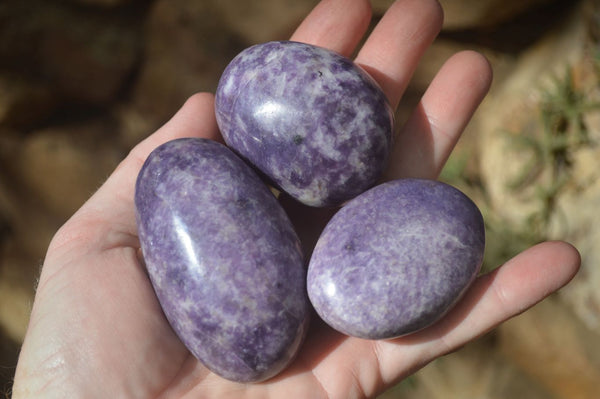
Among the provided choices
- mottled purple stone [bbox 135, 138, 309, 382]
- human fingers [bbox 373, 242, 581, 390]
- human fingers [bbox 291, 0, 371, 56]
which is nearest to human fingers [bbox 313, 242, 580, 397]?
human fingers [bbox 373, 242, 581, 390]

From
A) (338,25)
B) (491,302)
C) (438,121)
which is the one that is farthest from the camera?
(338,25)

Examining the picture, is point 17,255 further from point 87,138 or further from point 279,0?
point 279,0

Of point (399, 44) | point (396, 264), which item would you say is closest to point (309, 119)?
point (396, 264)

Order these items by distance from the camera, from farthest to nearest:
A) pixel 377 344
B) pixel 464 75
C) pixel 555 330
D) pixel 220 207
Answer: pixel 555 330, pixel 464 75, pixel 377 344, pixel 220 207

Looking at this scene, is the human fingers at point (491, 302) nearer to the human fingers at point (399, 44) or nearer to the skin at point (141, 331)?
the skin at point (141, 331)

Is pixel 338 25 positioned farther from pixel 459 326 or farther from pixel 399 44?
pixel 459 326

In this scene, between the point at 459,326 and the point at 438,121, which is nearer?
the point at 459,326

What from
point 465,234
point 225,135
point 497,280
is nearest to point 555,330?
point 497,280
